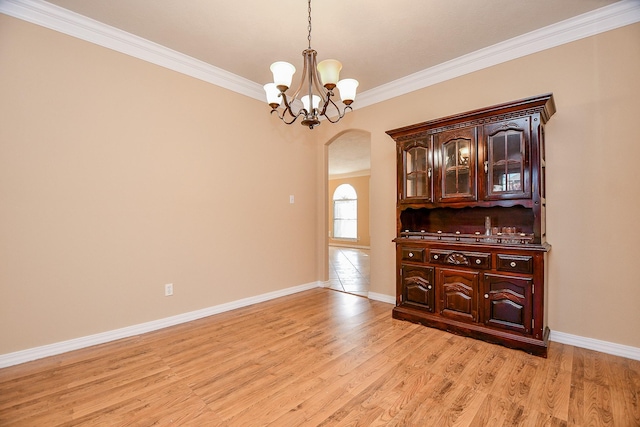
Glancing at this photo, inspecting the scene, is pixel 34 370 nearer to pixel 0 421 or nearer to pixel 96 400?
pixel 0 421

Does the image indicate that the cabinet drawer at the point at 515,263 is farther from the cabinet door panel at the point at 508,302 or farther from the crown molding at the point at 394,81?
the crown molding at the point at 394,81

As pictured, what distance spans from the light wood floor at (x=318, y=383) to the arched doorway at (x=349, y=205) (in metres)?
3.75

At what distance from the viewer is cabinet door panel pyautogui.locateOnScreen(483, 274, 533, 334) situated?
8.13ft

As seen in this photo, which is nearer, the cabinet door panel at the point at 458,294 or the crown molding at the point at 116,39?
the crown molding at the point at 116,39

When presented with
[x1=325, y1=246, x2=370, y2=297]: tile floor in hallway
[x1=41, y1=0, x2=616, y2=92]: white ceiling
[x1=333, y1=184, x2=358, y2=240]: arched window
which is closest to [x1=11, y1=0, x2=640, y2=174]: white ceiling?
[x1=41, y1=0, x2=616, y2=92]: white ceiling

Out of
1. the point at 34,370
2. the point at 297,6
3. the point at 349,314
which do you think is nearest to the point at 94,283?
the point at 34,370

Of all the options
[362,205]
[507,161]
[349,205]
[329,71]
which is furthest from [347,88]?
[349,205]

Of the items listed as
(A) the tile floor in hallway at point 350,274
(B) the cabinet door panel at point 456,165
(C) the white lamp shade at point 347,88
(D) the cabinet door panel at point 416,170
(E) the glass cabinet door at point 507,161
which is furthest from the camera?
(A) the tile floor in hallway at point 350,274

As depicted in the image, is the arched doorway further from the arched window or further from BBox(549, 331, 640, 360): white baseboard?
BBox(549, 331, 640, 360): white baseboard

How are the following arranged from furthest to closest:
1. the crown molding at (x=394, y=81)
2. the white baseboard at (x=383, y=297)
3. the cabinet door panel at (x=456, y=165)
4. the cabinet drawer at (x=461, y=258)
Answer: the white baseboard at (x=383, y=297), the cabinet door panel at (x=456, y=165), the cabinet drawer at (x=461, y=258), the crown molding at (x=394, y=81)

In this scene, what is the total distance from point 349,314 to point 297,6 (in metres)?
3.11

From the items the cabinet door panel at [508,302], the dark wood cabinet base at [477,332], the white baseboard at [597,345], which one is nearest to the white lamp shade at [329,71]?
the cabinet door panel at [508,302]

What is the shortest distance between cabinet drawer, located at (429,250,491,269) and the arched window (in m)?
7.24

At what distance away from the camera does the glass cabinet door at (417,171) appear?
317cm
